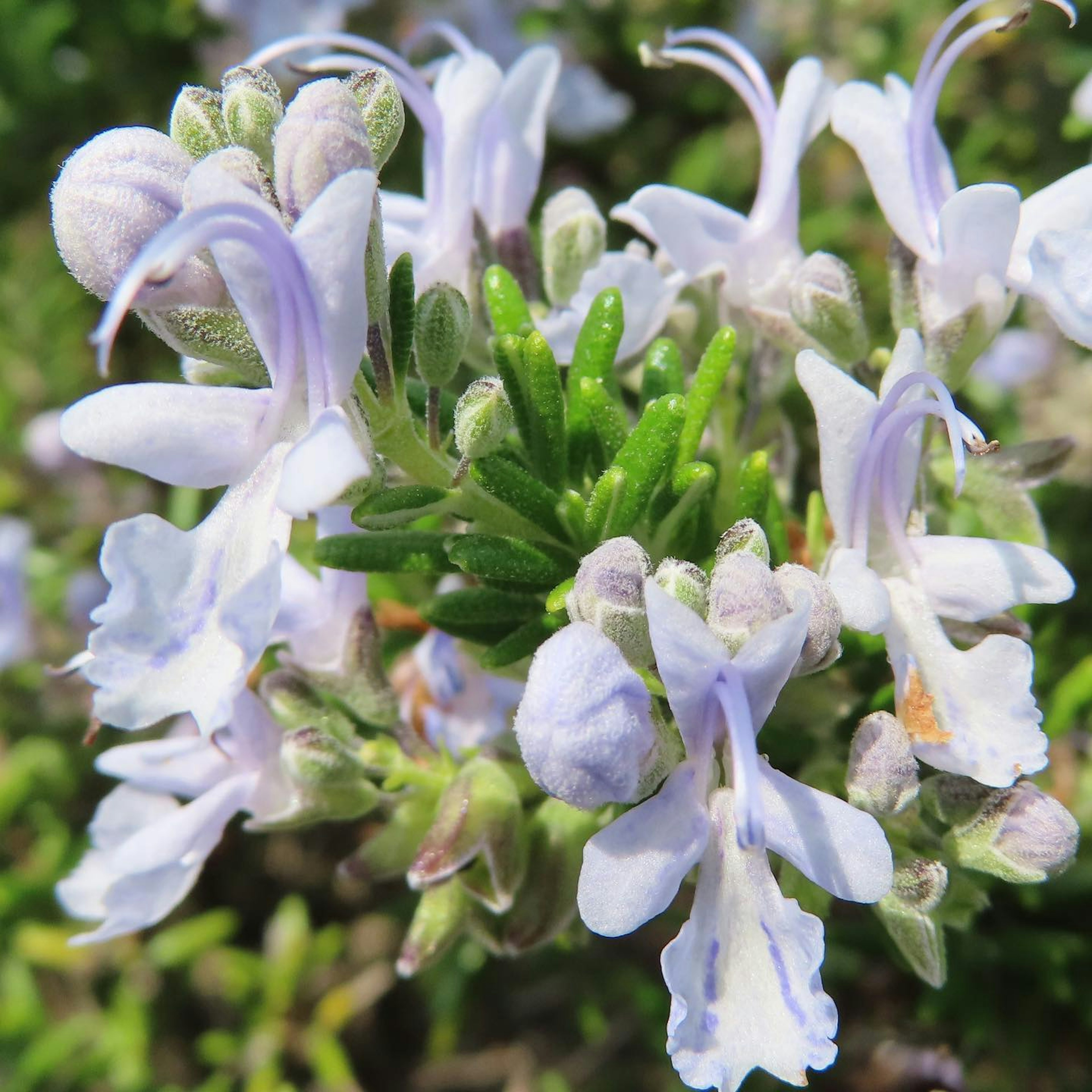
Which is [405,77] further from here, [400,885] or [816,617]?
[400,885]

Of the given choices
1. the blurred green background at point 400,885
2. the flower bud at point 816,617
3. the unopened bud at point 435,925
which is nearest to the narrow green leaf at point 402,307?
the flower bud at point 816,617

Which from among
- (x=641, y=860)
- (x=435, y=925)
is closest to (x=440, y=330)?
(x=641, y=860)

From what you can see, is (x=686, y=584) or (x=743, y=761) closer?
(x=743, y=761)

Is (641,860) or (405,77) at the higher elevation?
(405,77)

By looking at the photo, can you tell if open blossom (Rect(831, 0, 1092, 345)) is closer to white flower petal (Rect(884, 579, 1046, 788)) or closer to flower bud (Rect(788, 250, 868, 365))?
flower bud (Rect(788, 250, 868, 365))

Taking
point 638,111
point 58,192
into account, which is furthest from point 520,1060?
point 638,111

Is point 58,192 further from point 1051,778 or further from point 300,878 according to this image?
point 300,878
